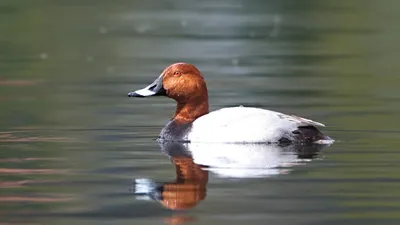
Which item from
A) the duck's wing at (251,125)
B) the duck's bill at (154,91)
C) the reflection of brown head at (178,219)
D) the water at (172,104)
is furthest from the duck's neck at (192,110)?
the reflection of brown head at (178,219)

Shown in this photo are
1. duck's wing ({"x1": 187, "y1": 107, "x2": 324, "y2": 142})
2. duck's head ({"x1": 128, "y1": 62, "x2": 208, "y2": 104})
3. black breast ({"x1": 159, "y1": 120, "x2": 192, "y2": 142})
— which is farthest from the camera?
duck's head ({"x1": 128, "y1": 62, "x2": 208, "y2": 104})

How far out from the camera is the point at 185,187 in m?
7.85

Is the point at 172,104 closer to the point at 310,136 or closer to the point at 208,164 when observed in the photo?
the point at 310,136

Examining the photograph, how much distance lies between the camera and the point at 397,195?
7.40 m

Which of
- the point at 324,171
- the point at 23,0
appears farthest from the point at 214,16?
the point at 324,171

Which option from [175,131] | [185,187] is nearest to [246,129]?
[175,131]

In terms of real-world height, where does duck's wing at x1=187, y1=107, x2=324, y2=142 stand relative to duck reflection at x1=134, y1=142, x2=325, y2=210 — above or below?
above

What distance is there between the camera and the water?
7195 millimetres

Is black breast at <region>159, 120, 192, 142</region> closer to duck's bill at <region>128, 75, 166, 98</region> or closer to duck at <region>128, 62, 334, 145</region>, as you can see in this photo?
duck at <region>128, 62, 334, 145</region>

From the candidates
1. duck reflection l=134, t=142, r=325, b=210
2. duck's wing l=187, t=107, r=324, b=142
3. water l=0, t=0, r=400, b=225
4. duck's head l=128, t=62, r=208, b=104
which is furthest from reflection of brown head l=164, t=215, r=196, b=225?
duck's head l=128, t=62, r=208, b=104

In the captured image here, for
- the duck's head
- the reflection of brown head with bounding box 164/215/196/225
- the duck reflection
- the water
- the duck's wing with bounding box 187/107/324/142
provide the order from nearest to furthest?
the reflection of brown head with bounding box 164/215/196/225 → the water → the duck reflection → the duck's wing with bounding box 187/107/324/142 → the duck's head

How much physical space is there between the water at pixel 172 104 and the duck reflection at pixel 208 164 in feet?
0.12

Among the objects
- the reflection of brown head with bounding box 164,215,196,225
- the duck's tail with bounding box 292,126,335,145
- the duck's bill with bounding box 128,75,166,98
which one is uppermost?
the duck's bill with bounding box 128,75,166,98

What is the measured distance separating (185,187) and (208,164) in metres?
0.93
